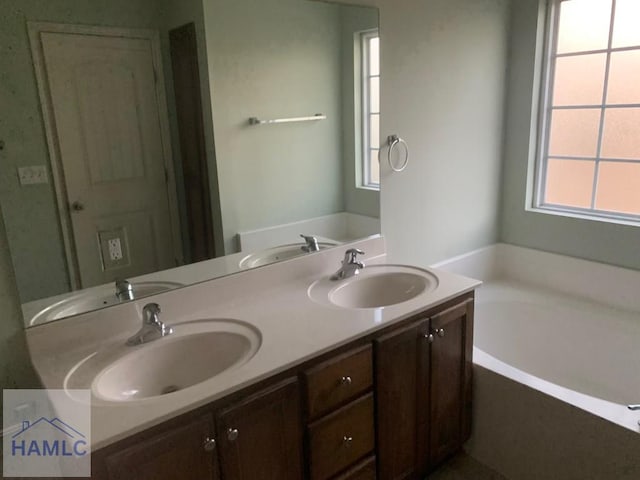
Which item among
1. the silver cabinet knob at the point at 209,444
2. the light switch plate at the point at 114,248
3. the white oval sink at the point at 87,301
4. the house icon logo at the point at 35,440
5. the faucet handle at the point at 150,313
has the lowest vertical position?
the house icon logo at the point at 35,440

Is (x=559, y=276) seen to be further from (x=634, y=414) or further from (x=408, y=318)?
(x=408, y=318)

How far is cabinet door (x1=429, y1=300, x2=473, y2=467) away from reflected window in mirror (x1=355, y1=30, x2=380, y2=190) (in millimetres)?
780

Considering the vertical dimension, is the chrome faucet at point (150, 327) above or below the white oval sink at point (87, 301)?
below

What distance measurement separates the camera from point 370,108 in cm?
227

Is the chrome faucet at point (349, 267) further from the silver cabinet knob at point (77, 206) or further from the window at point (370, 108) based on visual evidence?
the silver cabinet knob at point (77, 206)

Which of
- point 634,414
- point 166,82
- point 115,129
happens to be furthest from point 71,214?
point 634,414

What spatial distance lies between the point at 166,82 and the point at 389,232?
1.33 m

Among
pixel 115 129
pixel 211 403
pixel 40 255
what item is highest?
pixel 115 129

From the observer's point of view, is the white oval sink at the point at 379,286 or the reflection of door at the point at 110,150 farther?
the white oval sink at the point at 379,286

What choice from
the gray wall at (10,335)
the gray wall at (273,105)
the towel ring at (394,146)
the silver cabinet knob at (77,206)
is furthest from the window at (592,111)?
the gray wall at (10,335)

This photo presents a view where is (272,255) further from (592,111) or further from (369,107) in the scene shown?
(592,111)

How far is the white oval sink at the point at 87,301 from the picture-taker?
1.50m

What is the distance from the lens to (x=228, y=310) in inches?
70.7

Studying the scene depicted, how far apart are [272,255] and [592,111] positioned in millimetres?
2044
